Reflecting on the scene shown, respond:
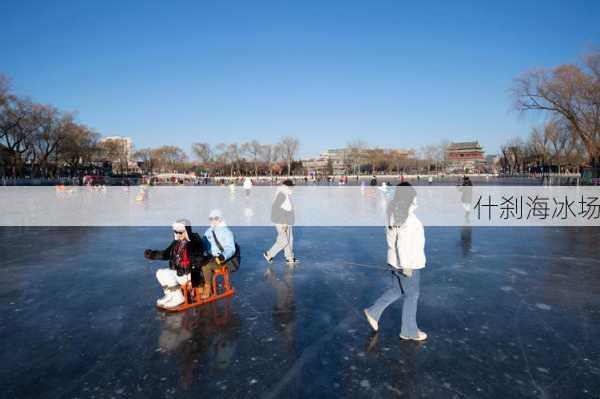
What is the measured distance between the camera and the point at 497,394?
2.74 metres

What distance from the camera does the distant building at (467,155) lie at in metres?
113

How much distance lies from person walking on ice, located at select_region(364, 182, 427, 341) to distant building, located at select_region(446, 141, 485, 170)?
11713cm

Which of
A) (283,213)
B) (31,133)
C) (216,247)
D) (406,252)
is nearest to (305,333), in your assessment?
(406,252)

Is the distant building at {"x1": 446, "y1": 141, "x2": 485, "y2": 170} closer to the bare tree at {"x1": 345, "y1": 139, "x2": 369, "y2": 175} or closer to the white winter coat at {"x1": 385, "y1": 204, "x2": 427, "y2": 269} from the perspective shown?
the bare tree at {"x1": 345, "y1": 139, "x2": 369, "y2": 175}

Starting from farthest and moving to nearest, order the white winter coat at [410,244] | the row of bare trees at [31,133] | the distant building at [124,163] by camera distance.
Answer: the distant building at [124,163] → the row of bare trees at [31,133] → the white winter coat at [410,244]

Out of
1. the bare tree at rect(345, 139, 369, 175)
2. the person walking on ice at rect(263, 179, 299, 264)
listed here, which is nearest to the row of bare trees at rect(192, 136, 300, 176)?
the bare tree at rect(345, 139, 369, 175)

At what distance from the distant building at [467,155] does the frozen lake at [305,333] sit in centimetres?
11497

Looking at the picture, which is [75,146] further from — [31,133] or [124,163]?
[124,163]

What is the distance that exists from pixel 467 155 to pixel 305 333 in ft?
409

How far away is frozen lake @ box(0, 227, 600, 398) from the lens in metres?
2.89

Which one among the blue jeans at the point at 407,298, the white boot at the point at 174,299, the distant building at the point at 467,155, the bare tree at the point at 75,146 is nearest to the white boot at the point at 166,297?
the white boot at the point at 174,299

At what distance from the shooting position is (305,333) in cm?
377

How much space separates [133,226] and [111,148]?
256ft

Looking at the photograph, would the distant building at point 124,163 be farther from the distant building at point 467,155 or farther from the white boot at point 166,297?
the distant building at point 467,155
